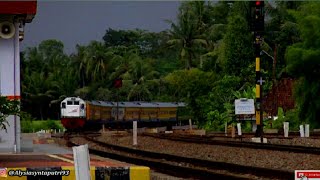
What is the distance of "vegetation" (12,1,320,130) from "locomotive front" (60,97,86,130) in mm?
8339

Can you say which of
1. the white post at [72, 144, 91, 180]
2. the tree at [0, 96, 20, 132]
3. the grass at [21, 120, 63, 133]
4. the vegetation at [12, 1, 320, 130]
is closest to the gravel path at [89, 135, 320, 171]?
the tree at [0, 96, 20, 132]

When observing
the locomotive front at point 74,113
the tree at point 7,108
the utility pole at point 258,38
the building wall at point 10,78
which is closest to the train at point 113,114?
the locomotive front at point 74,113

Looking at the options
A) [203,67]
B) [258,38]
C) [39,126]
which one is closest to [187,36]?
[203,67]

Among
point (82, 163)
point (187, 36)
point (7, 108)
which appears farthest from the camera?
point (187, 36)

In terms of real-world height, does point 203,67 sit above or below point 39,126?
above

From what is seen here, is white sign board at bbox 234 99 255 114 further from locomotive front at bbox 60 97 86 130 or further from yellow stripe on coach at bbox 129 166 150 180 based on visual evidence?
yellow stripe on coach at bbox 129 166 150 180

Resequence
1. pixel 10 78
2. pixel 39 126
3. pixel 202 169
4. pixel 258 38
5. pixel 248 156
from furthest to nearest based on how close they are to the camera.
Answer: pixel 39 126, pixel 258 38, pixel 248 156, pixel 202 169, pixel 10 78

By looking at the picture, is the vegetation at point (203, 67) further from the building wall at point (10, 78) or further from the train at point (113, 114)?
the building wall at point (10, 78)

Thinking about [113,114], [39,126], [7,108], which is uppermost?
[7,108]

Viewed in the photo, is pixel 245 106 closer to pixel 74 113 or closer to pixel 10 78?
pixel 74 113

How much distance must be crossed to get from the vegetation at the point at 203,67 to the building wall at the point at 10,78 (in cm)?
2925

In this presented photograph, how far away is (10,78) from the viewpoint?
1473 cm

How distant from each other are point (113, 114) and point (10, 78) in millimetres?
41230

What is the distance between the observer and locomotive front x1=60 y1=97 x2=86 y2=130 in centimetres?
4762
